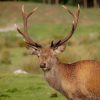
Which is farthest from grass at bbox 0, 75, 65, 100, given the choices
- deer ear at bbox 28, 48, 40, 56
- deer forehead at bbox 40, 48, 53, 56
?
deer forehead at bbox 40, 48, 53, 56

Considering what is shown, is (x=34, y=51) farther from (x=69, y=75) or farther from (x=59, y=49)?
(x=69, y=75)

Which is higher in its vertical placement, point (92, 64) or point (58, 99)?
point (92, 64)

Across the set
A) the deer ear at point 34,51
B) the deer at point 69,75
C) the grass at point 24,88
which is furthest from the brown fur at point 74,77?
the grass at point 24,88

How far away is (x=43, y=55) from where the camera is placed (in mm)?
11758

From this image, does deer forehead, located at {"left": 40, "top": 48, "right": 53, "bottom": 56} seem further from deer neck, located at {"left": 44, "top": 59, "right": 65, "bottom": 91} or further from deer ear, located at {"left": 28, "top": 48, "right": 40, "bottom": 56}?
deer neck, located at {"left": 44, "top": 59, "right": 65, "bottom": 91}

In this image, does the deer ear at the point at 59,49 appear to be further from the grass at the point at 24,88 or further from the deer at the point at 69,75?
the grass at the point at 24,88

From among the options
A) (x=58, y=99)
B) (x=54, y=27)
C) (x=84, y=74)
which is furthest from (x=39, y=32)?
(x=84, y=74)

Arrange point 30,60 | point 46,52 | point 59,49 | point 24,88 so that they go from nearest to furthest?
1. point 46,52
2. point 59,49
3. point 24,88
4. point 30,60

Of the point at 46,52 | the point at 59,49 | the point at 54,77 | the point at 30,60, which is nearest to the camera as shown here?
the point at 46,52

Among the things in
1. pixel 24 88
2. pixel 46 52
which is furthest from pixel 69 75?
pixel 24 88

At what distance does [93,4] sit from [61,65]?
6364 cm

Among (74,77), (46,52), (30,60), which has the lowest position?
(30,60)

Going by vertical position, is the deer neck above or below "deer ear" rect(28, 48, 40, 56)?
below

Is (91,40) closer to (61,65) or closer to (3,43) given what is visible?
(3,43)
